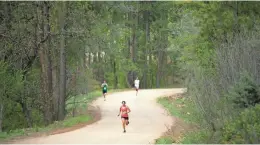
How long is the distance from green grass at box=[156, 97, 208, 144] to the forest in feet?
1.64

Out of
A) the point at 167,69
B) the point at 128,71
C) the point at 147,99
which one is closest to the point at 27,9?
the point at 147,99

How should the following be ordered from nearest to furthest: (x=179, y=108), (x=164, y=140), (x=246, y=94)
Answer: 1. (x=246, y=94)
2. (x=164, y=140)
3. (x=179, y=108)

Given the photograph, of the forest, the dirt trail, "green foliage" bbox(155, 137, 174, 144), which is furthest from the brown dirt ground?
the forest

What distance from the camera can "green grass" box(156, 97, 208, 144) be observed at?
1403 cm

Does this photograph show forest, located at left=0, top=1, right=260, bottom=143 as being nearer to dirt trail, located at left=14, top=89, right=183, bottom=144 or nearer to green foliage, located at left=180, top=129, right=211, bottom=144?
green foliage, located at left=180, top=129, right=211, bottom=144

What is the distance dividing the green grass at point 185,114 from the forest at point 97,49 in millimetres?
501

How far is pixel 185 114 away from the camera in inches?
961

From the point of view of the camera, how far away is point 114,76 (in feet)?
195

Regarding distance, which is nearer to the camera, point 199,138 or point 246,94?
point 246,94

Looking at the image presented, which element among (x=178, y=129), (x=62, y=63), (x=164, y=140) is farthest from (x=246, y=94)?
(x=62, y=63)

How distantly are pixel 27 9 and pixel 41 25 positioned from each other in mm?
1370

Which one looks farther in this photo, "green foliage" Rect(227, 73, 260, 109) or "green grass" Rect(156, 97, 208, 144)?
"green grass" Rect(156, 97, 208, 144)

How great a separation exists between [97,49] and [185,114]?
693cm

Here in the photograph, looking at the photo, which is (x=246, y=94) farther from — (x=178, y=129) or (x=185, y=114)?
(x=185, y=114)
